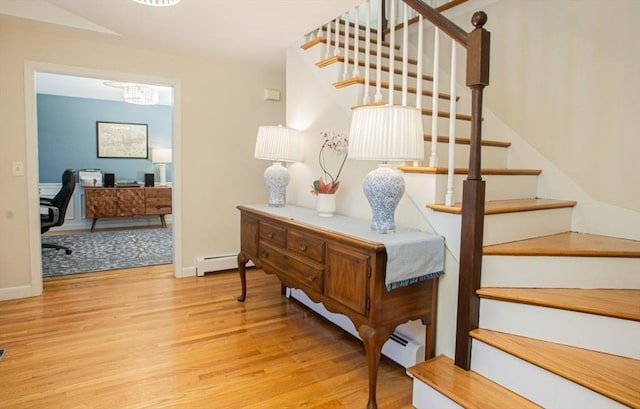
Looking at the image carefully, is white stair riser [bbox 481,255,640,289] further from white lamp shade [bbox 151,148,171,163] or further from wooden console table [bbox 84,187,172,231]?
white lamp shade [bbox 151,148,171,163]

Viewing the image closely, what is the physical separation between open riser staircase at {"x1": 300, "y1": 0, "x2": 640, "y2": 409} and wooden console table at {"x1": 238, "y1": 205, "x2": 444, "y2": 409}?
204 mm

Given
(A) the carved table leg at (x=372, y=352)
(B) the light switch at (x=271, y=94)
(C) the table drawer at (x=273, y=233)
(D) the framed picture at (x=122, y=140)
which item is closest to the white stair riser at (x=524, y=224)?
(A) the carved table leg at (x=372, y=352)

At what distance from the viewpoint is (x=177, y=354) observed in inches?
92.2

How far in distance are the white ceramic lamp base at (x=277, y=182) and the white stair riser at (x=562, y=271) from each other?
5.60 ft

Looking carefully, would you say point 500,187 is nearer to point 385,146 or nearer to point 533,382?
point 385,146

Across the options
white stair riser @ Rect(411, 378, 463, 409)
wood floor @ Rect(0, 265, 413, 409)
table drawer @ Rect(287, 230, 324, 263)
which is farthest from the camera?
table drawer @ Rect(287, 230, 324, 263)

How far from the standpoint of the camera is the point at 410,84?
3.09m

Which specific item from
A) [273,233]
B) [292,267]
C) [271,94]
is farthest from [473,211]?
[271,94]

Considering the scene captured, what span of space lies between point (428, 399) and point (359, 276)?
0.63 m

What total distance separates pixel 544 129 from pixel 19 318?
408cm

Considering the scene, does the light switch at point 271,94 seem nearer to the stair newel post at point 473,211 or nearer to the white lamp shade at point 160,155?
the stair newel post at point 473,211

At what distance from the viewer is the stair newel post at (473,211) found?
1707 mm

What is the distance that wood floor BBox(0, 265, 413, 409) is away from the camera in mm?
1920

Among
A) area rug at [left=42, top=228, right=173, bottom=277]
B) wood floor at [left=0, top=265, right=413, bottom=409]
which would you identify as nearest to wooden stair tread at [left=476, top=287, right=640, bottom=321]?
wood floor at [left=0, top=265, right=413, bottom=409]
